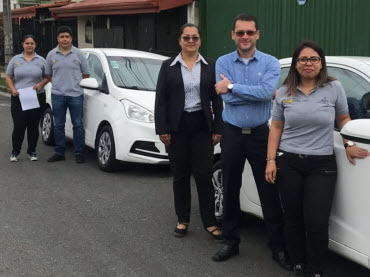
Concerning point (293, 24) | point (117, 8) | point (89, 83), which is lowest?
point (89, 83)

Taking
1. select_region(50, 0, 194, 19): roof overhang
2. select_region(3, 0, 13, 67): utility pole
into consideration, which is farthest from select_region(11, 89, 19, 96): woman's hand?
select_region(3, 0, 13, 67): utility pole

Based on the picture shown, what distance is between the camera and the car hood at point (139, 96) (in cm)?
703

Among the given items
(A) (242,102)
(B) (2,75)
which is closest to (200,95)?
(A) (242,102)

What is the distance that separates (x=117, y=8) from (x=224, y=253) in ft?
41.9

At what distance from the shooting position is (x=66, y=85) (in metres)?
7.71

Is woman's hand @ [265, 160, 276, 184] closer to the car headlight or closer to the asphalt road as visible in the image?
the asphalt road

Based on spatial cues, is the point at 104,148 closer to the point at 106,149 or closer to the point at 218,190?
the point at 106,149

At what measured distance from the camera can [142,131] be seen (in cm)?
687

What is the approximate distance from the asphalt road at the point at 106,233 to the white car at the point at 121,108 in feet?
1.13

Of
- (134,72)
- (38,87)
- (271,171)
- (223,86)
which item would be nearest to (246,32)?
(223,86)

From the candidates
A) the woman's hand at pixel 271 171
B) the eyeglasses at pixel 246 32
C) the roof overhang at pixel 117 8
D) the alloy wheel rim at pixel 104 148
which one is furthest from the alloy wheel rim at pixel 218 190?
the roof overhang at pixel 117 8

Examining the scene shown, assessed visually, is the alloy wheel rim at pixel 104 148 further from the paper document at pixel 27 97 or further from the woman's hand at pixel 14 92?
the woman's hand at pixel 14 92

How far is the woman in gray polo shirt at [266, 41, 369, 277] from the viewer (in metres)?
3.60

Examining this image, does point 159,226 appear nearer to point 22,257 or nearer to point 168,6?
point 22,257
